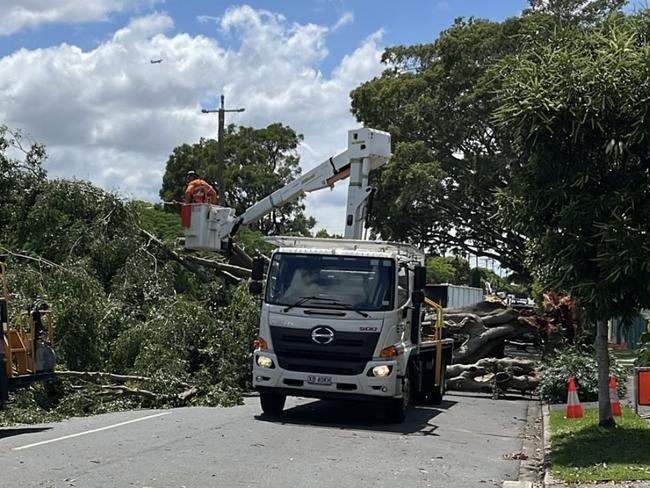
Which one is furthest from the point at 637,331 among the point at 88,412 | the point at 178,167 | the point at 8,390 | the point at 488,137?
the point at 178,167

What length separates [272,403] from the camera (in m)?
14.1

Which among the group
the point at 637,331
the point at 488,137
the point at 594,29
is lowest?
the point at 637,331

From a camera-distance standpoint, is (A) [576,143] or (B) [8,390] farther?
(B) [8,390]

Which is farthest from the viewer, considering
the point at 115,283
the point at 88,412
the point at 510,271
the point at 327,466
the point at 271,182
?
the point at 271,182

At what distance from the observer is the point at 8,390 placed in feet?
41.5

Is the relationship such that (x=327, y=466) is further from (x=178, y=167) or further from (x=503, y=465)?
(x=178, y=167)

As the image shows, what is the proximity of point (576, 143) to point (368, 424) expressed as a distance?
528 cm

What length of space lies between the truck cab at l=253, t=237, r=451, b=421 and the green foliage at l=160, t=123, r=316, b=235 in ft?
126

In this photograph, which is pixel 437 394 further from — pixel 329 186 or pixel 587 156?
pixel 587 156

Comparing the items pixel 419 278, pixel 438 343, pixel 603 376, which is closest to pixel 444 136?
pixel 438 343

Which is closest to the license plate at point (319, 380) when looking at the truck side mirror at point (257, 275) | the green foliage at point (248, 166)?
the truck side mirror at point (257, 275)

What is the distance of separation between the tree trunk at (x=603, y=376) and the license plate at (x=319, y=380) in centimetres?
372

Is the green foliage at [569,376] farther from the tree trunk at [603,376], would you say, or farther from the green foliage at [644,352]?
the tree trunk at [603,376]

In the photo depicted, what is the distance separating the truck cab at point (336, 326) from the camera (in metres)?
13.2
